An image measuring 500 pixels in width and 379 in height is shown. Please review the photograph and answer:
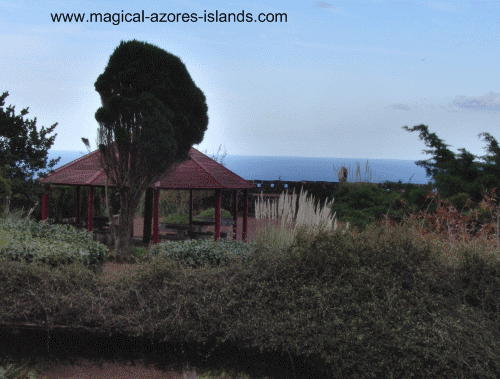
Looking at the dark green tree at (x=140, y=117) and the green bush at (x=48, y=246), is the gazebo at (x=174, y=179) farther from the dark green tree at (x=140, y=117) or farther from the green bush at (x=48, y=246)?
the green bush at (x=48, y=246)

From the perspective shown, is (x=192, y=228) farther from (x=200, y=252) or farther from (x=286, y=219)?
(x=286, y=219)

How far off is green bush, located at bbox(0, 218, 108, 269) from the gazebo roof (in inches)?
103

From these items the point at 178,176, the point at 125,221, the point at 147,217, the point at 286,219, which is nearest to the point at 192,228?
the point at 147,217

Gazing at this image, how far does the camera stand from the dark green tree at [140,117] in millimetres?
8727

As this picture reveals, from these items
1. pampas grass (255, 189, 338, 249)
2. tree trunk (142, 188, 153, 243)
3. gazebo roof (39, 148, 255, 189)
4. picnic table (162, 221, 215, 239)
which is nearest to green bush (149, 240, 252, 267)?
pampas grass (255, 189, 338, 249)

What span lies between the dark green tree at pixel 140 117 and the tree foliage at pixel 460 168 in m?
5.43

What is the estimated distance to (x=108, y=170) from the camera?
923 cm

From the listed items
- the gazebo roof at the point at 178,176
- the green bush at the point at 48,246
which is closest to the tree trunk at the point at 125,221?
the gazebo roof at the point at 178,176

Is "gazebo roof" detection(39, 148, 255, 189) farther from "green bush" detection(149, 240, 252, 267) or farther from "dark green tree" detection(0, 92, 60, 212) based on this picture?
"green bush" detection(149, 240, 252, 267)

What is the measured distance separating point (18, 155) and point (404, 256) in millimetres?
7961

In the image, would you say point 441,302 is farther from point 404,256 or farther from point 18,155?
point 18,155

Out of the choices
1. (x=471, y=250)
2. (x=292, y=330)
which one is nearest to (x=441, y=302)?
(x=471, y=250)

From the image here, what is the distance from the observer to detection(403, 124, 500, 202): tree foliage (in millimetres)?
9742

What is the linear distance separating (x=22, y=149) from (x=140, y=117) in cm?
287
